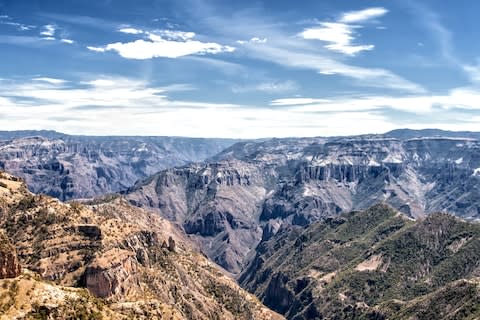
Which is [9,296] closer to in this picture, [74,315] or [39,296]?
[39,296]

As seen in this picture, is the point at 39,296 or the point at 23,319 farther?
the point at 39,296

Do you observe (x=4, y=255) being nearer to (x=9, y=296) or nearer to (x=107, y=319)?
(x=9, y=296)

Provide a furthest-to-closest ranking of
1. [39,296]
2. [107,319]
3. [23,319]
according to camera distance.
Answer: [107,319] → [39,296] → [23,319]

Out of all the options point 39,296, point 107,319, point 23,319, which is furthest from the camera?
point 107,319

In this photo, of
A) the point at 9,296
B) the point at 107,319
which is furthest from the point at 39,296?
the point at 107,319

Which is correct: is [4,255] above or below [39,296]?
above

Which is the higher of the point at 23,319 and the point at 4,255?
the point at 4,255
